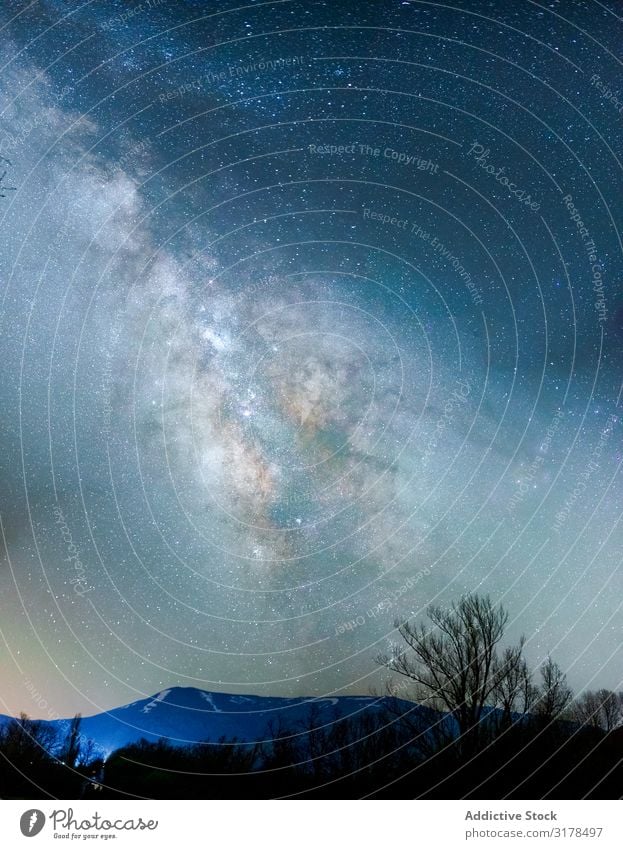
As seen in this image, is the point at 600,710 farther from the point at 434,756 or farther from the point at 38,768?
the point at 38,768

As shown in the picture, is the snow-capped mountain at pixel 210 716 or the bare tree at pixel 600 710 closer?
the bare tree at pixel 600 710

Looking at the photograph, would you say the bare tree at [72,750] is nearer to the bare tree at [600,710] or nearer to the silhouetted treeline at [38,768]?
the silhouetted treeline at [38,768]

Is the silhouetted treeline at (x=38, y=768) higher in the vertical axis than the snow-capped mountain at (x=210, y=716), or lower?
lower

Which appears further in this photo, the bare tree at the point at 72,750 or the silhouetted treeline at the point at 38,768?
the bare tree at the point at 72,750

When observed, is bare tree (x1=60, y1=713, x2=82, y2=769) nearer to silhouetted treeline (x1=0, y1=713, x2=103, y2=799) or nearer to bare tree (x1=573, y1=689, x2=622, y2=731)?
silhouetted treeline (x1=0, y1=713, x2=103, y2=799)

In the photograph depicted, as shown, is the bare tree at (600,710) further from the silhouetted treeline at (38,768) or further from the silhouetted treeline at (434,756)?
the silhouetted treeline at (38,768)

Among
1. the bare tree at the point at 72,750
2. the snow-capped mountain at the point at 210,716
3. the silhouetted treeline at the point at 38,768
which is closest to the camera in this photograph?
the silhouetted treeline at the point at 38,768

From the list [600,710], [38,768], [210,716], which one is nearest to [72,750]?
[38,768]

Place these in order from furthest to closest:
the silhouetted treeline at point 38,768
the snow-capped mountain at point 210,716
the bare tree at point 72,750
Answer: the snow-capped mountain at point 210,716 < the bare tree at point 72,750 < the silhouetted treeline at point 38,768

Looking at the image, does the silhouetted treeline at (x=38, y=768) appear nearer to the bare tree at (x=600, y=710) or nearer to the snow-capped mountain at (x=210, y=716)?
the snow-capped mountain at (x=210, y=716)

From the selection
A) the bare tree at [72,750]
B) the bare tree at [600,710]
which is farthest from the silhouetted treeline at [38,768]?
A: the bare tree at [600,710]

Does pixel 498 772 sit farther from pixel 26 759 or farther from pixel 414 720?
pixel 26 759

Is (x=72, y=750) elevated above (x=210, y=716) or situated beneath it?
situated beneath

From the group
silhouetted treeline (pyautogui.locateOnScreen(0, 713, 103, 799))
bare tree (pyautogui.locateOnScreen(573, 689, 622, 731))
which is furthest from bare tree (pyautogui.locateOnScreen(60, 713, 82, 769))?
bare tree (pyautogui.locateOnScreen(573, 689, 622, 731))
